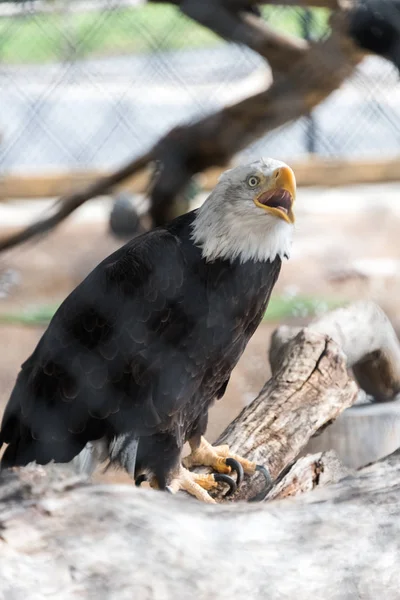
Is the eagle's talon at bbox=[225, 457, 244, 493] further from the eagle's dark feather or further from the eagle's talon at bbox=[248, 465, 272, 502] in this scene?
the eagle's dark feather

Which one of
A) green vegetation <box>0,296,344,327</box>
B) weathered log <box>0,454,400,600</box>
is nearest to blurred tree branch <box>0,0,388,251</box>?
green vegetation <box>0,296,344,327</box>

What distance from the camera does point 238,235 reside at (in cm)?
144

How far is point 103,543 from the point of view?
0.85 meters

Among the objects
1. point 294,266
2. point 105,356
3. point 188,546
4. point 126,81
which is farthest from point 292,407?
point 294,266

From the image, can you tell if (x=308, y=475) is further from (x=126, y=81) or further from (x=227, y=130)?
(x=227, y=130)

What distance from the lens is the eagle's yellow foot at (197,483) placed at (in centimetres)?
155

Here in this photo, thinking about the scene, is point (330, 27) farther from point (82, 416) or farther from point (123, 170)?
point (82, 416)

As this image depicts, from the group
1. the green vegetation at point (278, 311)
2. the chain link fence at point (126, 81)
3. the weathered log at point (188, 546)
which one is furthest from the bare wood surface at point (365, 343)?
the green vegetation at point (278, 311)

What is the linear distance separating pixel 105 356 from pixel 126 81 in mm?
1519

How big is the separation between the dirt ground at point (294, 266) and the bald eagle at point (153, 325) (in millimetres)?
1288

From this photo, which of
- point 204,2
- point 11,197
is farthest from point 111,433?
point 11,197

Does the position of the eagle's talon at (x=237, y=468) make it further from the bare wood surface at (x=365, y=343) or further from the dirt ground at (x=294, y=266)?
the dirt ground at (x=294, y=266)

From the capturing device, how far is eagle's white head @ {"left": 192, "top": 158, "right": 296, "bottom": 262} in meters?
1.42

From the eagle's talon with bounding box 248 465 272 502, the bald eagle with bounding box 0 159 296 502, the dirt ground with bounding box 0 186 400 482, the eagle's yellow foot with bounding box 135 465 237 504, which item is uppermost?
the bald eagle with bounding box 0 159 296 502
